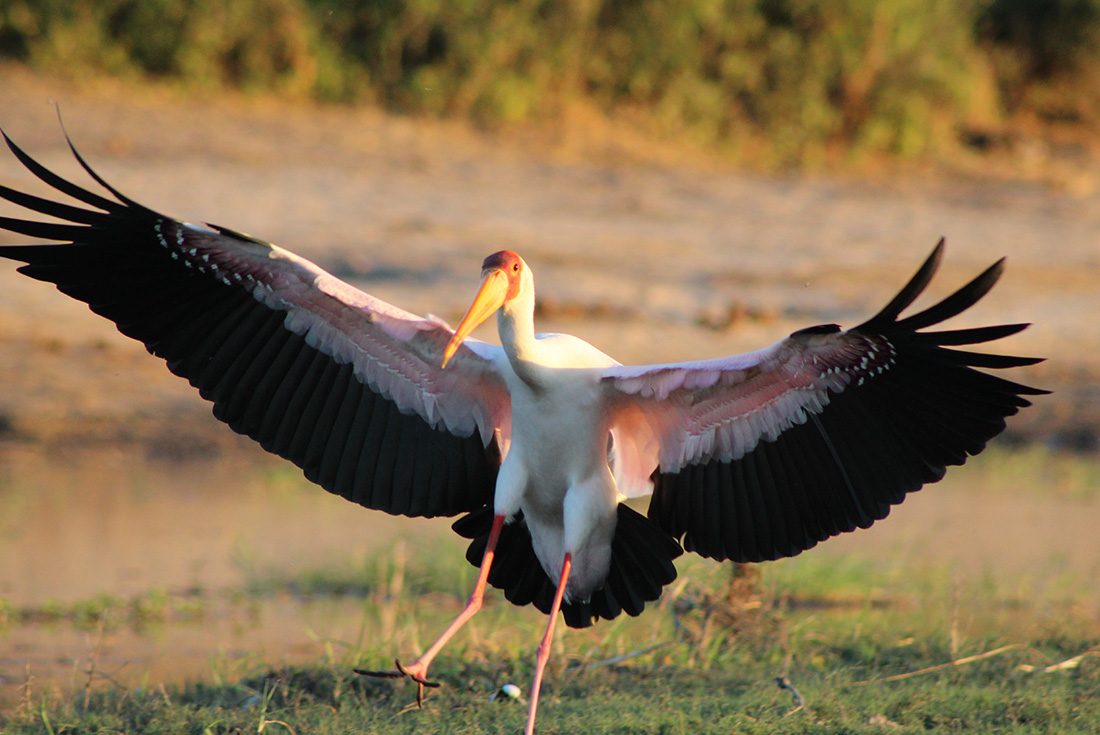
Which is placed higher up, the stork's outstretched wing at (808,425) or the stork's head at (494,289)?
the stork's head at (494,289)

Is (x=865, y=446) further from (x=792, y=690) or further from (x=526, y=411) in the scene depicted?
(x=526, y=411)

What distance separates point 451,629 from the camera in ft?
12.3

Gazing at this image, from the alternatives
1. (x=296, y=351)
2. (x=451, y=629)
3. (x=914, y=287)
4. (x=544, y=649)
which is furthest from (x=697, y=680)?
(x=914, y=287)

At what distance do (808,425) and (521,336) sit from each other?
0.81 metres

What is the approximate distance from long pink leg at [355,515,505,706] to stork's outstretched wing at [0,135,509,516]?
267mm

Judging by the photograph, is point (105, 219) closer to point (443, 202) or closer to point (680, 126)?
Result: point (443, 202)

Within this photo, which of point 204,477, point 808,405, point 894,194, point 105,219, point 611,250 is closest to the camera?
point 808,405

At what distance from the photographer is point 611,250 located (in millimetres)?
9391

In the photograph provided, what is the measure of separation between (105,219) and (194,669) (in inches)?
64.9

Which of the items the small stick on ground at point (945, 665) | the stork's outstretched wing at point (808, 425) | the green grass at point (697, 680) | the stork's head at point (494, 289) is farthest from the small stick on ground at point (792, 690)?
the stork's head at point (494, 289)

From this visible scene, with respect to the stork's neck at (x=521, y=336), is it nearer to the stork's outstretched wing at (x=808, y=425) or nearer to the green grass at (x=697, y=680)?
the stork's outstretched wing at (x=808, y=425)

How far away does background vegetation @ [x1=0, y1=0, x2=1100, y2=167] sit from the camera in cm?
1035

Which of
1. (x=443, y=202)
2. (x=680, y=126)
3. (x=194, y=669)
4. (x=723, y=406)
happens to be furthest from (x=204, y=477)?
(x=680, y=126)

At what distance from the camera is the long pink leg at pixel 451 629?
11.9 ft
